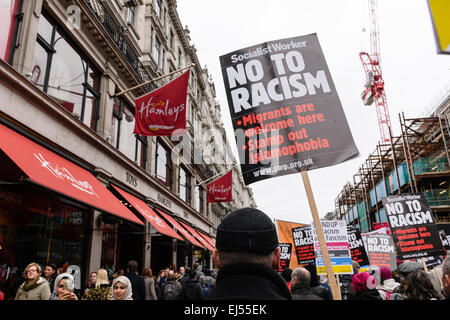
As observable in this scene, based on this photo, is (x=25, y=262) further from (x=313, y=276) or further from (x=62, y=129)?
(x=313, y=276)

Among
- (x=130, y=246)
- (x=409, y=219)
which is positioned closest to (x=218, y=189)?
(x=130, y=246)

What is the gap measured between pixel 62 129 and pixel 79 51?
3.47 metres

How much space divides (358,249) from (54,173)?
28.6ft

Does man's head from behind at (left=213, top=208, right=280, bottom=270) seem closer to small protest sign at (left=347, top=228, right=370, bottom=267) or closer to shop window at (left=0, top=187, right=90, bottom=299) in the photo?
shop window at (left=0, top=187, right=90, bottom=299)

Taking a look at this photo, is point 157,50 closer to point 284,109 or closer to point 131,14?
point 131,14

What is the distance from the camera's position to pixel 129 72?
14375 millimetres

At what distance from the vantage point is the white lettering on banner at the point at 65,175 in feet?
23.9

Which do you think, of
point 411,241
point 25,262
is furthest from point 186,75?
point 411,241

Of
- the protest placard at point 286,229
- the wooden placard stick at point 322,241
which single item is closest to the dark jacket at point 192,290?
the wooden placard stick at point 322,241

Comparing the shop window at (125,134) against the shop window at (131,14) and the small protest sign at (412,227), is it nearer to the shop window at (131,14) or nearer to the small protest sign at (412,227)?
the shop window at (131,14)

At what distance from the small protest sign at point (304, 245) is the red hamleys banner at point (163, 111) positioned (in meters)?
5.31

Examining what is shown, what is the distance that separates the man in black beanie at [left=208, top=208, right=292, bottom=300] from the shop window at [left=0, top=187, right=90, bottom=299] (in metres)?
7.86

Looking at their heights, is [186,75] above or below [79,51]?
below

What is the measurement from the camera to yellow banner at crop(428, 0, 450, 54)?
292cm
